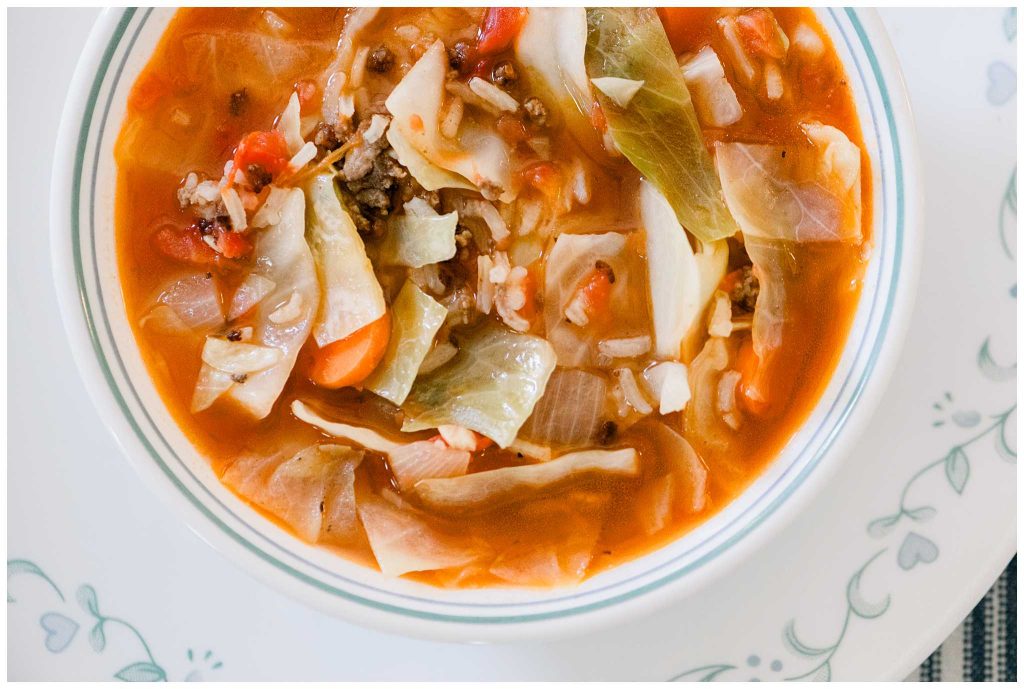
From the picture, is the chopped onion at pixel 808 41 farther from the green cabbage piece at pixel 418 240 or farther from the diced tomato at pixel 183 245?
the diced tomato at pixel 183 245

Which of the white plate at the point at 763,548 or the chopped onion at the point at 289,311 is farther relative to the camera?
the white plate at the point at 763,548

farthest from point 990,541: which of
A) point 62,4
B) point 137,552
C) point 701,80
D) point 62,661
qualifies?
point 62,4

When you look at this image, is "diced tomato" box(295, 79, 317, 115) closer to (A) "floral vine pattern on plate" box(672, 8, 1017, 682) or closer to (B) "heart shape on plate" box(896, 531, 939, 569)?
(A) "floral vine pattern on plate" box(672, 8, 1017, 682)

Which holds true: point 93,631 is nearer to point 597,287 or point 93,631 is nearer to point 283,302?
point 283,302

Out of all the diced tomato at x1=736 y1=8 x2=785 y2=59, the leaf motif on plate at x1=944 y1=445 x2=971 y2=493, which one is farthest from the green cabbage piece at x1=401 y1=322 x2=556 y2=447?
the leaf motif on plate at x1=944 y1=445 x2=971 y2=493

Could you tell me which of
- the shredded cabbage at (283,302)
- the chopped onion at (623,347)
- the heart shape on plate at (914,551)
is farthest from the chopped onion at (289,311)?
the heart shape on plate at (914,551)

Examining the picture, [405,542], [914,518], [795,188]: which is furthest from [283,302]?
[914,518]
